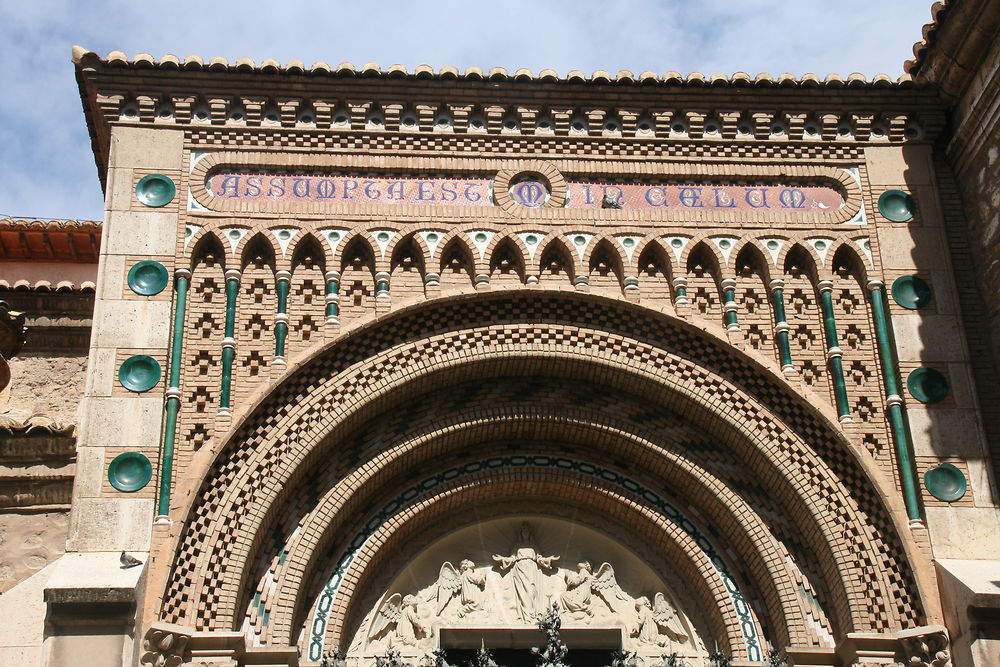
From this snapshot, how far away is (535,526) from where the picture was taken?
1177 centimetres

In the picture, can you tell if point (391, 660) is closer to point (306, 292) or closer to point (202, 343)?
point (202, 343)

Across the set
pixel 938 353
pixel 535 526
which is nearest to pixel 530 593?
pixel 535 526

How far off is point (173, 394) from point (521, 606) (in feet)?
10.4

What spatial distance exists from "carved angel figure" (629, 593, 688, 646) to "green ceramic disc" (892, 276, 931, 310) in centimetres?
307

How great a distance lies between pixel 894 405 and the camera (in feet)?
36.4

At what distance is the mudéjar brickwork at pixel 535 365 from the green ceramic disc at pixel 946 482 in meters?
0.02

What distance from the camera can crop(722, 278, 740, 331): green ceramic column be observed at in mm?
11461

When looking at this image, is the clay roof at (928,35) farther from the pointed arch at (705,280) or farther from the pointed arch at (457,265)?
the pointed arch at (457,265)

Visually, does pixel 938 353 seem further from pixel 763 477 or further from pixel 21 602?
pixel 21 602

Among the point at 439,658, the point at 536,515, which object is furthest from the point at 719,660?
the point at 439,658

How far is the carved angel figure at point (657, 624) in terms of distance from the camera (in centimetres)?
1125

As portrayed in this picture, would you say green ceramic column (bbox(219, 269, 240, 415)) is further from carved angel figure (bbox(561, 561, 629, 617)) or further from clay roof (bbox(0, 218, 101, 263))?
clay roof (bbox(0, 218, 101, 263))

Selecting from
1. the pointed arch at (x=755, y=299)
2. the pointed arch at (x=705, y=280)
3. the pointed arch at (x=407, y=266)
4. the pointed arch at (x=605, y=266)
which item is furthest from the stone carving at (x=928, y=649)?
the pointed arch at (x=407, y=266)

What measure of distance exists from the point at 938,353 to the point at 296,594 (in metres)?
5.29
